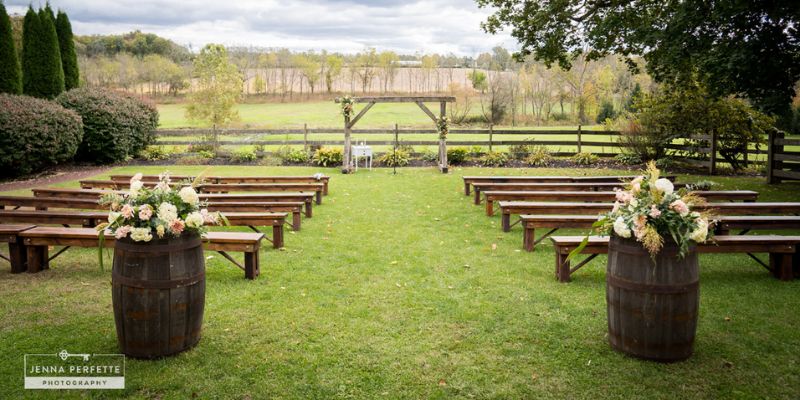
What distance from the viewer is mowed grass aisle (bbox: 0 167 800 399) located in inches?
175

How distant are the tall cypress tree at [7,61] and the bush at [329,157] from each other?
34.0ft

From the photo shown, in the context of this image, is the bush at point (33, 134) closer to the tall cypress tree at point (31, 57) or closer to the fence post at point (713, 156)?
the tall cypress tree at point (31, 57)

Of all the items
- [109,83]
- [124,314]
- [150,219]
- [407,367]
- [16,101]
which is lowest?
[407,367]

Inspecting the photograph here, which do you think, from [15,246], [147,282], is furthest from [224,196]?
[147,282]

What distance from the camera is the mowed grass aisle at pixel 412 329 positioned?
443 cm

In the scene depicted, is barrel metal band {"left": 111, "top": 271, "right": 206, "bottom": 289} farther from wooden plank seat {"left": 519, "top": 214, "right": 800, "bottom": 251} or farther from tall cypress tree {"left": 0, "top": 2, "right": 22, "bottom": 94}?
tall cypress tree {"left": 0, "top": 2, "right": 22, "bottom": 94}

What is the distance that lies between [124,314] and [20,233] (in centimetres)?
362

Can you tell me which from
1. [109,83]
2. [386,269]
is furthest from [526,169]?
[109,83]

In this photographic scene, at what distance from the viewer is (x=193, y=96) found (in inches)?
1033

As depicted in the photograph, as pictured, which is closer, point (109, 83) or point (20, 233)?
point (20, 233)

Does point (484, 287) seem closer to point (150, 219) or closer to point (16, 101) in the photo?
point (150, 219)

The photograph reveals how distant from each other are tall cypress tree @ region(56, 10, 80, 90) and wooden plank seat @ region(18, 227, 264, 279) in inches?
726

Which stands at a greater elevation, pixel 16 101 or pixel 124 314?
pixel 16 101

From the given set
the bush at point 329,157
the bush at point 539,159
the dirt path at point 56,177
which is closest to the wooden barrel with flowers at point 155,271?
the dirt path at point 56,177
